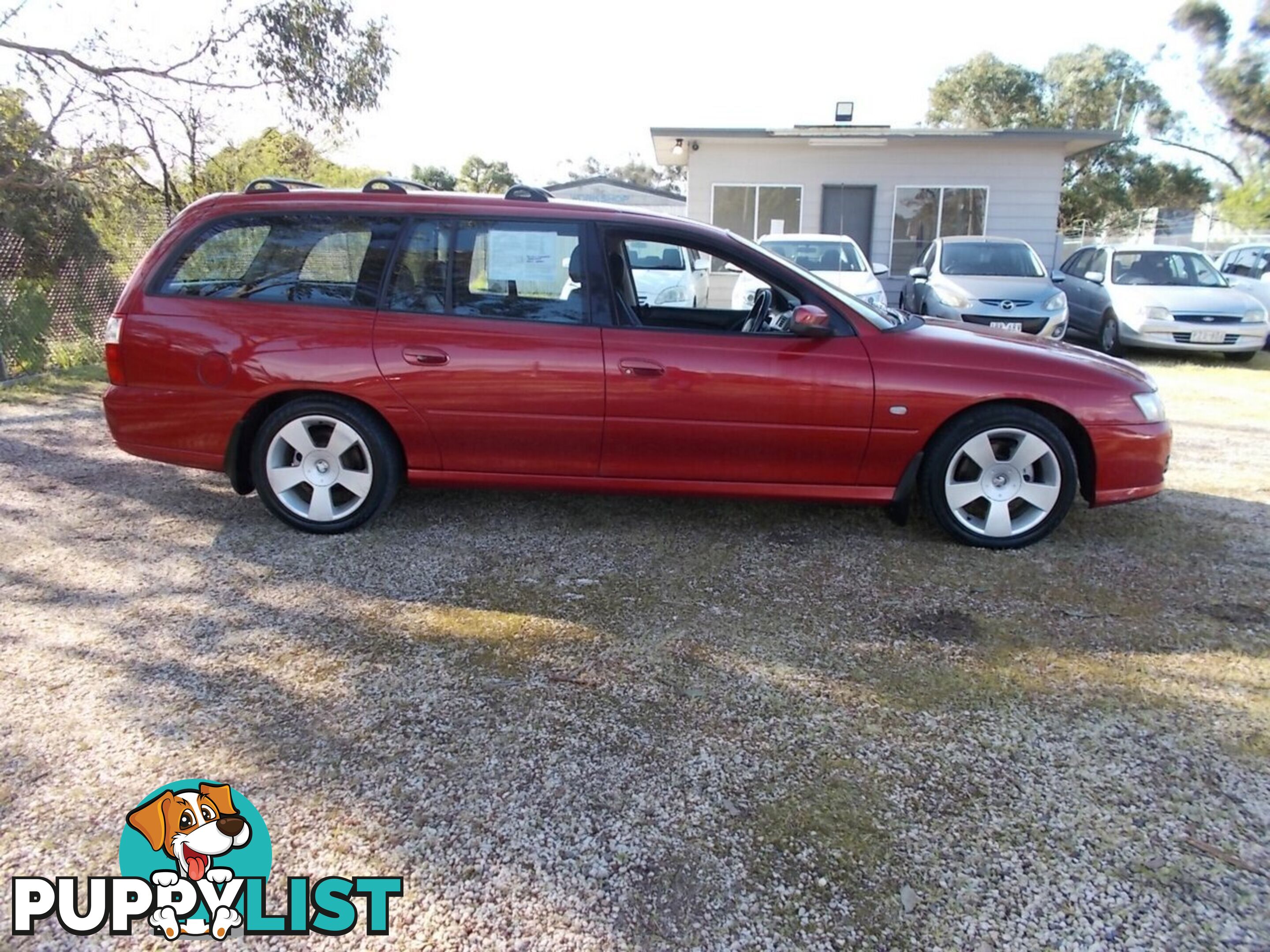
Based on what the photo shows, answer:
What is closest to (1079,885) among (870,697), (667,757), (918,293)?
(870,697)

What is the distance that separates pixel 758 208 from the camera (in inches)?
631

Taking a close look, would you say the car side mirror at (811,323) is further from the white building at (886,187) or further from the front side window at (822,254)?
the white building at (886,187)

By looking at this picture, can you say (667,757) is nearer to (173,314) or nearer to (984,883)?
(984,883)

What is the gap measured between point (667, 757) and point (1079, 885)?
1097 mm

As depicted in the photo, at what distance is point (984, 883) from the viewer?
2088 millimetres

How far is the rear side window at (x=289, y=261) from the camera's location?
418cm

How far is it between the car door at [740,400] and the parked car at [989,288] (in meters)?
5.75

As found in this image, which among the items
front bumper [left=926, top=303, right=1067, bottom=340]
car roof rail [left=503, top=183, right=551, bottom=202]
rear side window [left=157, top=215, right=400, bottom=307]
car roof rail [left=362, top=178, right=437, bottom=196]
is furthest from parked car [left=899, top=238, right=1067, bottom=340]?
rear side window [left=157, top=215, right=400, bottom=307]

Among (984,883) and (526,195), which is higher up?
(526,195)

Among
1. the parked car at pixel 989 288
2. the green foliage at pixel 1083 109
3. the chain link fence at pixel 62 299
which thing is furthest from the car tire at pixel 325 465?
the green foliage at pixel 1083 109

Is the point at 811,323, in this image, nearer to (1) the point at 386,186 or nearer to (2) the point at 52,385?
(1) the point at 386,186

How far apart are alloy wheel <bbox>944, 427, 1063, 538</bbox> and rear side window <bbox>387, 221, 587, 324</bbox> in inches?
82.3

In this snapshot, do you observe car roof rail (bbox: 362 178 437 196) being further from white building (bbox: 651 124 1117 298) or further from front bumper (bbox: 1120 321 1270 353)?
white building (bbox: 651 124 1117 298)

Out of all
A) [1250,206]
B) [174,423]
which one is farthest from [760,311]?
[1250,206]
